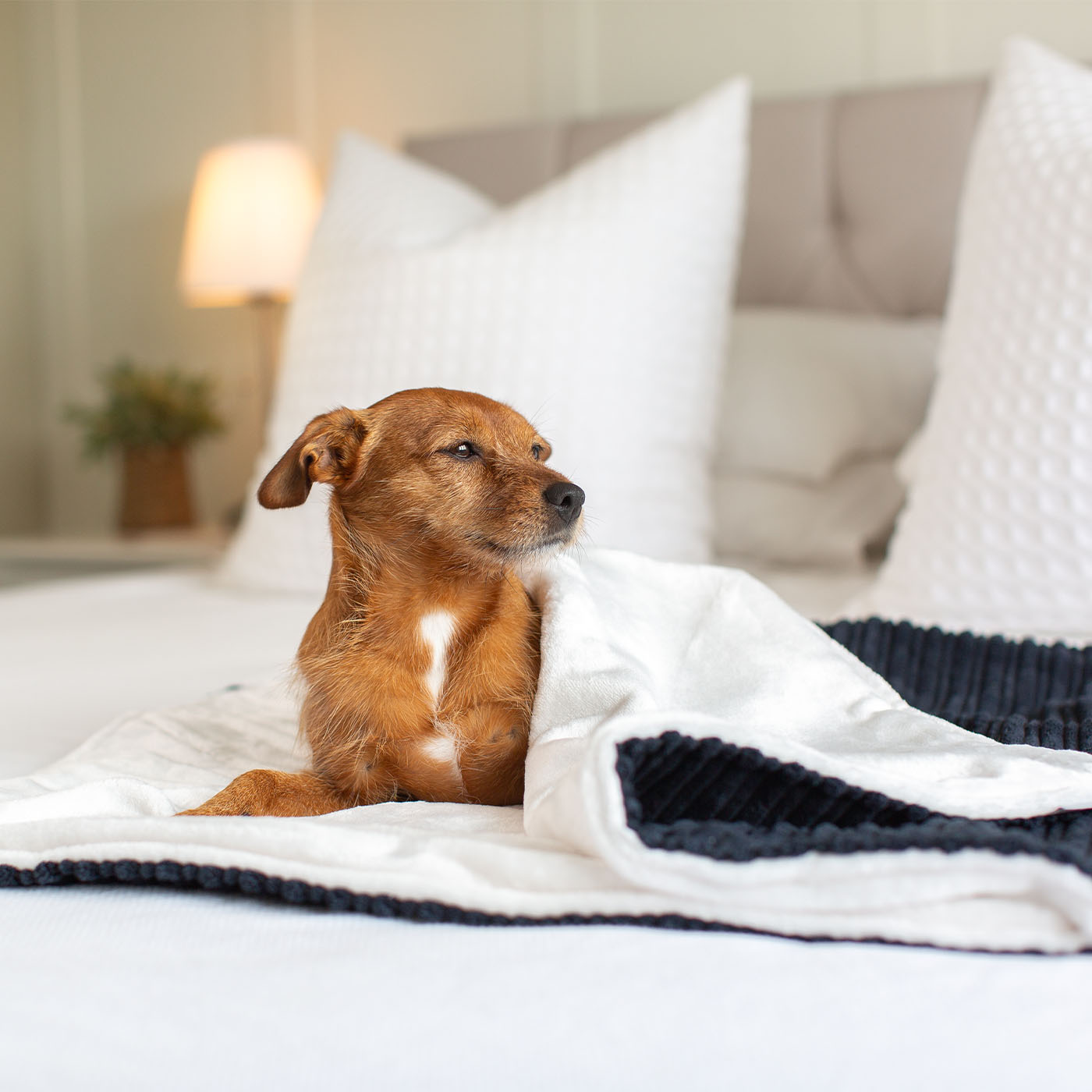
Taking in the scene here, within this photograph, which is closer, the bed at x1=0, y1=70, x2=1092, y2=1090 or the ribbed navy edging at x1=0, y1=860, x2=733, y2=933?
the bed at x1=0, y1=70, x2=1092, y2=1090

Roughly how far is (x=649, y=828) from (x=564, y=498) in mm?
305

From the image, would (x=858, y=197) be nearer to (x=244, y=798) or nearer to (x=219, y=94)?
(x=244, y=798)

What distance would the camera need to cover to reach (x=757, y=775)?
0.59 m

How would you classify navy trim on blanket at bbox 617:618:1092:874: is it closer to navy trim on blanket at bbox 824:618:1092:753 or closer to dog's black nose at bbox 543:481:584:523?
navy trim on blanket at bbox 824:618:1092:753

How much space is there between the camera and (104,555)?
8.34ft

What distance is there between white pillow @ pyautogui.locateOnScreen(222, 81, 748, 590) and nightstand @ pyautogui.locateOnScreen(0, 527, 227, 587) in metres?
0.83

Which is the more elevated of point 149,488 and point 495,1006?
point 495,1006

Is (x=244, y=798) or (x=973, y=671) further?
(x=973, y=671)

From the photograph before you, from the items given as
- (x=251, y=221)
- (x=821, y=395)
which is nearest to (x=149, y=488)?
(x=251, y=221)

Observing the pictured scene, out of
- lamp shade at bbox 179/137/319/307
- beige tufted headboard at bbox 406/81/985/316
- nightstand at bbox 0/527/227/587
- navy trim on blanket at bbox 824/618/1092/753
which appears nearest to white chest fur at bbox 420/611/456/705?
navy trim on blanket at bbox 824/618/1092/753

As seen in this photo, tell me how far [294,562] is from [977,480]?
2.83 ft

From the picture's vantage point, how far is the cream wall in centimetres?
229

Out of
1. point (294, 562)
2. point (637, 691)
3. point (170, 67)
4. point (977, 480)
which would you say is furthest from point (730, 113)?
point (170, 67)

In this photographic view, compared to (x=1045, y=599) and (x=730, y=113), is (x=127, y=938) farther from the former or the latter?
(x=730, y=113)
